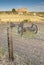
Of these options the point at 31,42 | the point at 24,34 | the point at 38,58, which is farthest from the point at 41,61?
the point at 24,34

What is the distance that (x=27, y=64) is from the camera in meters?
16.0

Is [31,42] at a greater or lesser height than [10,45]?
lesser

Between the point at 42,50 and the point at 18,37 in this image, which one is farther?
the point at 18,37

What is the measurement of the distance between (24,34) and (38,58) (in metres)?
13.6

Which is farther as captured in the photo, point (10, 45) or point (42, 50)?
point (42, 50)

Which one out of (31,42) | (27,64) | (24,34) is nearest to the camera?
(27,64)

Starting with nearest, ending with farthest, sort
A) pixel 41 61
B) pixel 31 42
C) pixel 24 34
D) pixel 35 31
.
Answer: pixel 41 61 → pixel 31 42 → pixel 24 34 → pixel 35 31

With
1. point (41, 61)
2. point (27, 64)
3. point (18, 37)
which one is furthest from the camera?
point (18, 37)

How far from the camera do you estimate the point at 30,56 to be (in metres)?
18.6

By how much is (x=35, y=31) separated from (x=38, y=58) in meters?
15.8

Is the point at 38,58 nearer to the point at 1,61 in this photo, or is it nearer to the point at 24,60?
the point at 24,60

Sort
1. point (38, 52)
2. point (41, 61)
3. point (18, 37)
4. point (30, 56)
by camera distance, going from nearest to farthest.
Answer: point (41, 61) < point (30, 56) < point (38, 52) < point (18, 37)

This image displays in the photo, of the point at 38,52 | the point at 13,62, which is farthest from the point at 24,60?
the point at 38,52

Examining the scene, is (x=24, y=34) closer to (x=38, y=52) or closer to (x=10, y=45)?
(x=38, y=52)
